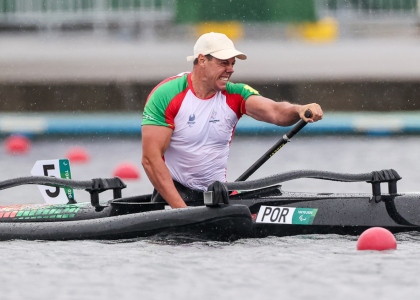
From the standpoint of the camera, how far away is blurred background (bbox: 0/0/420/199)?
1550 centimetres

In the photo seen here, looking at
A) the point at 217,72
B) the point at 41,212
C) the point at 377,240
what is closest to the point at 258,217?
the point at 377,240

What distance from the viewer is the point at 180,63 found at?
19125mm

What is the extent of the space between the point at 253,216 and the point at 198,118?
0.73 meters

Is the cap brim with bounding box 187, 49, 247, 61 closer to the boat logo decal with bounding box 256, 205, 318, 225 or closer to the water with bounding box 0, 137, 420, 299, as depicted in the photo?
the boat logo decal with bounding box 256, 205, 318, 225

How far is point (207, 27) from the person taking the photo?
19.1 meters

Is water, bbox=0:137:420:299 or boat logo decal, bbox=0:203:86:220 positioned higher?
boat logo decal, bbox=0:203:86:220

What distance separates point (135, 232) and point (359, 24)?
1586 cm

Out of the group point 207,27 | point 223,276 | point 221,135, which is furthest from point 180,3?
point 223,276

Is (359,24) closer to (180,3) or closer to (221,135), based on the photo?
(180,3)

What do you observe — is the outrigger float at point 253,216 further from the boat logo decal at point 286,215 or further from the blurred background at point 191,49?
the blurred background at point 191,49

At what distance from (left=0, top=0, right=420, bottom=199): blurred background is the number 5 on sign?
A: 5434 millimetres

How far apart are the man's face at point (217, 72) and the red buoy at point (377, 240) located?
135cm

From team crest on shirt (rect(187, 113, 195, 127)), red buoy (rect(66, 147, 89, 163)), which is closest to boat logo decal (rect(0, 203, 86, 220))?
team crest on shirt (rect(187, 113, 195, 127))

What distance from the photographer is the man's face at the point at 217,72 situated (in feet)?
22.3
